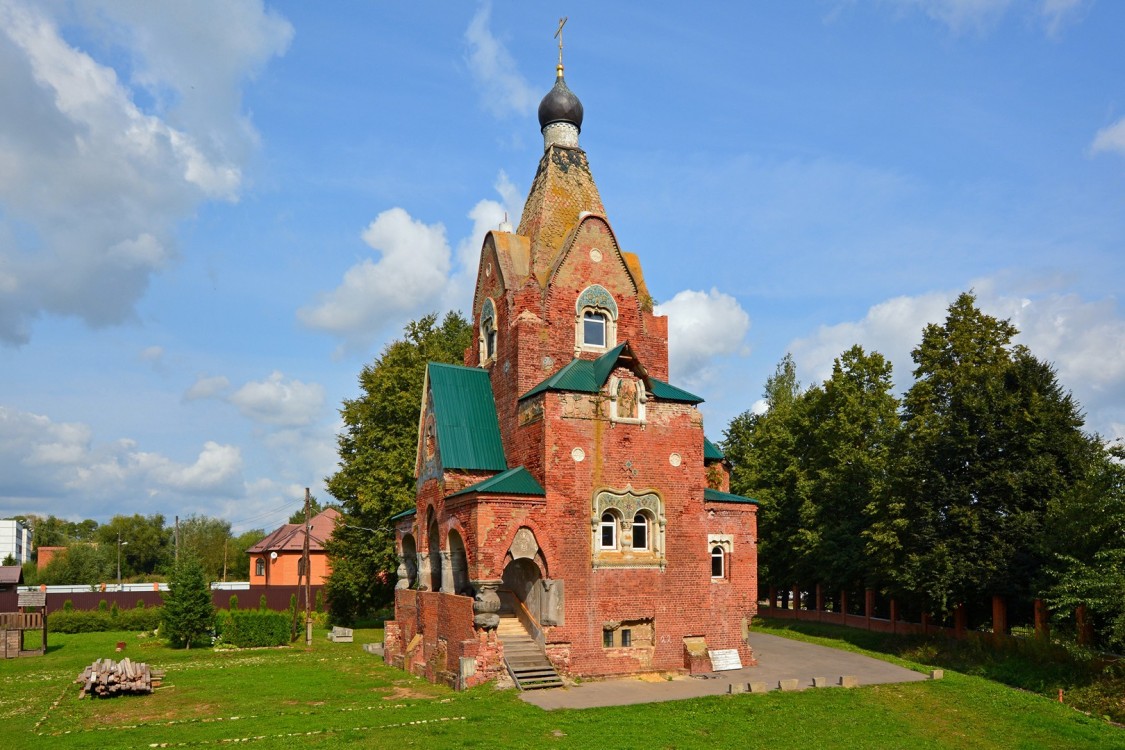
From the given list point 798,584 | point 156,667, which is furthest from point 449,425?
point 798,584

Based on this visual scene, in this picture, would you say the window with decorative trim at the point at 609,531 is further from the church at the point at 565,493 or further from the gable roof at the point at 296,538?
the gable roof at the point at 296,538

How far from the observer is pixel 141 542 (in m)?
95.9

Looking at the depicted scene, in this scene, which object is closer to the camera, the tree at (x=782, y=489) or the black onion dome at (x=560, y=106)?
the black onion dome at (x=560, y=106)

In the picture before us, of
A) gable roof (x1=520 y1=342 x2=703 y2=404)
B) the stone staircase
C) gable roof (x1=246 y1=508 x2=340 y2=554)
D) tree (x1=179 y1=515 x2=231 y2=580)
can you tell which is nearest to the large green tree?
gable roof (x1=520 y1=342 x2=703 y2=404)

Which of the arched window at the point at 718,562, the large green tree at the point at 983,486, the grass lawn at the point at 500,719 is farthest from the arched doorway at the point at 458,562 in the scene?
the large green tree at the point at 983,486

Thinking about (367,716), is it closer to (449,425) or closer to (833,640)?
(449,425)

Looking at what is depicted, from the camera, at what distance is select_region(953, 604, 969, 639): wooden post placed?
28148 millimetres

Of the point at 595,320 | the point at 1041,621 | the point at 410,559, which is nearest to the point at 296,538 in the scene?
the point at 410,559

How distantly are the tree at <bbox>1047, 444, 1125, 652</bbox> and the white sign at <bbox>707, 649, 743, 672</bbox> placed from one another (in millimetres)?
8111

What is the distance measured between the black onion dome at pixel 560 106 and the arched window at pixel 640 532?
44.2ft

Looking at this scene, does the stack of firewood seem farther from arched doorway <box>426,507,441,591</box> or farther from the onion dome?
the onion dome

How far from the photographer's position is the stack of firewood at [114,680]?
20906mm

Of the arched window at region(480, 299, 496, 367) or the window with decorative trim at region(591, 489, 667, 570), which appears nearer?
the window with decorative trim at region(591, 489, 667, 570)

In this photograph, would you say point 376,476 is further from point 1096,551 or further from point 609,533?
point 1096,551
